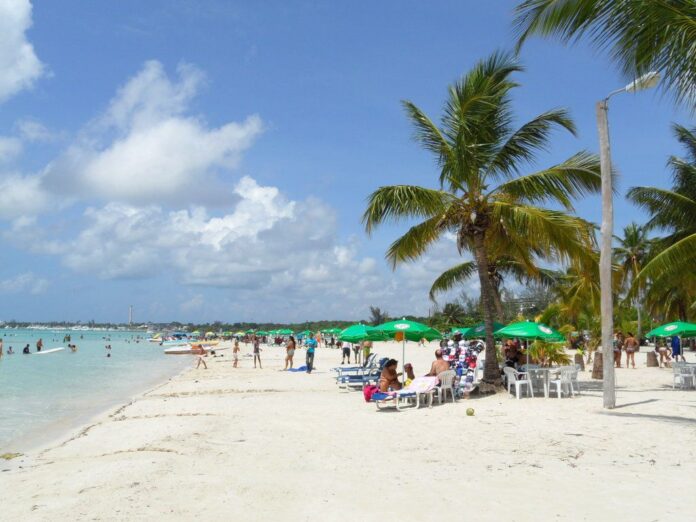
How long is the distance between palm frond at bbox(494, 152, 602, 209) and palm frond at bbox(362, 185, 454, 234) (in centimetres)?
155

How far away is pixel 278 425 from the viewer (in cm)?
959

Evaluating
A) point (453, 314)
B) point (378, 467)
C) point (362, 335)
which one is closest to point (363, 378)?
point (362, 335)

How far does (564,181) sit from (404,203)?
3346 mm

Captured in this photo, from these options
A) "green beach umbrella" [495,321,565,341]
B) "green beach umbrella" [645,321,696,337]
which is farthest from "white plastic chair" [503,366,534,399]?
"green beach umbrella" [645,321,696,337]

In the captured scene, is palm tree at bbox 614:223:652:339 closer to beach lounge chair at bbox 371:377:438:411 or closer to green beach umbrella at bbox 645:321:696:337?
green beach umbrella at bbox 645:321:696:337

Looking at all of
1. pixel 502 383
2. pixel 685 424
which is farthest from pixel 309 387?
pixel 685 424

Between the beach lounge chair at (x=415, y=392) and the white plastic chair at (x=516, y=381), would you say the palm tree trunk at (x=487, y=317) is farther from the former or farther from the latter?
the beach lounge chair at (x=415, y=392)

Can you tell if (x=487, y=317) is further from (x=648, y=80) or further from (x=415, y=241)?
(x=648, y=80)

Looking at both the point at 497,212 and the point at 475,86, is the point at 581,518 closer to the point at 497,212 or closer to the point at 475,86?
the point at 497,212

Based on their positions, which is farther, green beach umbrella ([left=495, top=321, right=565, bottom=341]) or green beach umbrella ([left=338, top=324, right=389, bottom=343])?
green beach umbrella ([left=338, top=324, right=389, bottom=343])

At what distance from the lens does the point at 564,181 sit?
12.2 metres

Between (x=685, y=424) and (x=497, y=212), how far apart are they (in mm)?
5486

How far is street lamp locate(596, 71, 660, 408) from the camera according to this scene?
33.5ft

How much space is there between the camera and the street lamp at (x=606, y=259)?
402 inches
